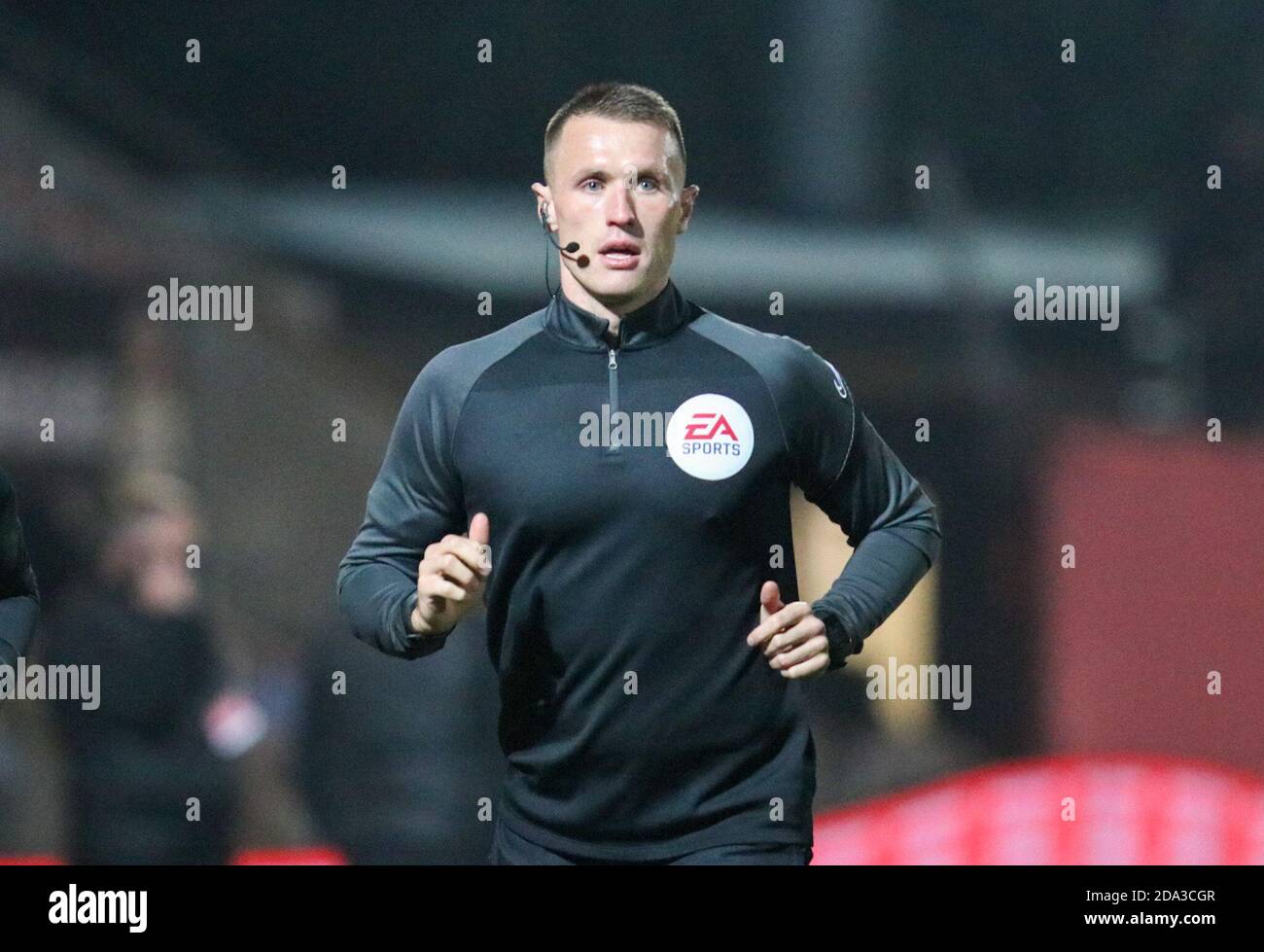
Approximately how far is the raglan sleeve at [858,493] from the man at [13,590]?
1.42 meters

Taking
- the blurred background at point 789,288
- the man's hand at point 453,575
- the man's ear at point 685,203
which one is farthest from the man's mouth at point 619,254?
the blurred background at point 789,288

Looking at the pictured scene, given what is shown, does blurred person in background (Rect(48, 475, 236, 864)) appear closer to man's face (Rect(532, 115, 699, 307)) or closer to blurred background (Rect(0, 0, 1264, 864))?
blurred background (Rect(0, 0, 1264, 864))

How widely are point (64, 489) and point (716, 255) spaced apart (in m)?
2.44

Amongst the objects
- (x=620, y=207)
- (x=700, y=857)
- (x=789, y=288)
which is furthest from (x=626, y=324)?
(x=789, y=288)

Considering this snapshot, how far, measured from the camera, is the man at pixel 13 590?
345cm

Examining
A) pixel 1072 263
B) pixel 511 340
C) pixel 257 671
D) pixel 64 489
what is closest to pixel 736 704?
pixel 511 340

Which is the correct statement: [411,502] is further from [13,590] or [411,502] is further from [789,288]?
[789,288]

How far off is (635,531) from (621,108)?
0.74 metres

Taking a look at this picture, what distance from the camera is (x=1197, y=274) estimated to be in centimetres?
710

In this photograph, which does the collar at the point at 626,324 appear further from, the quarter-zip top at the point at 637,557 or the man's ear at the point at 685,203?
the man's ear at the point at 685,203

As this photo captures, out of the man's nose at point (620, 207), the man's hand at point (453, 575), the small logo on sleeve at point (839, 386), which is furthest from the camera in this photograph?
the small logo on sleeve at point (839, 386)

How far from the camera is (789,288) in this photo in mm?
7102

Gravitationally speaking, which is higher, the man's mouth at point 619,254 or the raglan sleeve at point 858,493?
the man's mouth at point 619,254

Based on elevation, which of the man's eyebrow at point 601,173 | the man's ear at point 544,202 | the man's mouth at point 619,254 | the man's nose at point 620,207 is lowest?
the man's mouth at point 619,254
